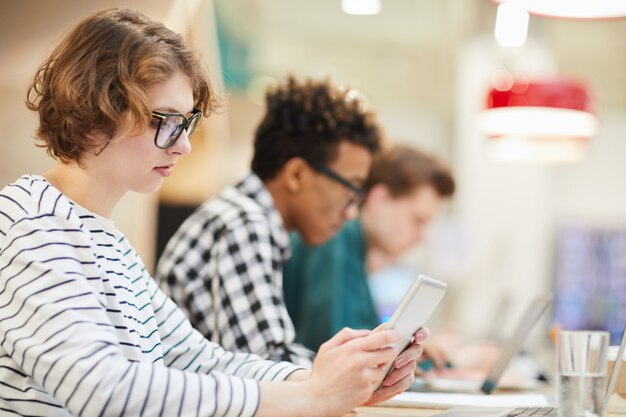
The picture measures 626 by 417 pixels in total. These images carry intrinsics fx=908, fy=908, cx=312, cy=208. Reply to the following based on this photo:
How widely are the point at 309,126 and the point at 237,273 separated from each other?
643mm

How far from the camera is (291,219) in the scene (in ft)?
8.39

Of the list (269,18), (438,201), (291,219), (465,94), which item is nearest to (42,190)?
(291,219)

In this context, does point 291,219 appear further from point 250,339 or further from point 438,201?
point 438,201

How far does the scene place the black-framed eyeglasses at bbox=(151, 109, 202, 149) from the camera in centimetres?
133

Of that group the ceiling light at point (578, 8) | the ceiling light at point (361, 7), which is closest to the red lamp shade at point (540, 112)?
the ceiling light at point (578, 8)

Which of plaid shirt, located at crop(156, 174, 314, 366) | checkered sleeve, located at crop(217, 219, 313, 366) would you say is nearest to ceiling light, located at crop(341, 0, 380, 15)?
plaid shirt, located at crop(156, 174, 314, 366)

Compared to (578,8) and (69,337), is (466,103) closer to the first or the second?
(578,8)

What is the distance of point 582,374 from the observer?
1.42m

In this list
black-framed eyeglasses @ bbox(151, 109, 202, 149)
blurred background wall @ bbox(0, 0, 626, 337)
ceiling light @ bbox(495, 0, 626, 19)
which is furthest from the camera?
blurred background wall @ bbox(0, 0, 626, 337)

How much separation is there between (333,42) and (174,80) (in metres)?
7.80

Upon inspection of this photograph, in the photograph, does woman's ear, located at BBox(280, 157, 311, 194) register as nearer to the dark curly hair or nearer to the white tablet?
the dark curly hair

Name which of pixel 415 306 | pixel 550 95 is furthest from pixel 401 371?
pixel 550 95

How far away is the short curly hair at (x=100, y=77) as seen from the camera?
130 centimetres

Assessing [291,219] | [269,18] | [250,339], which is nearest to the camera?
[250,339]
